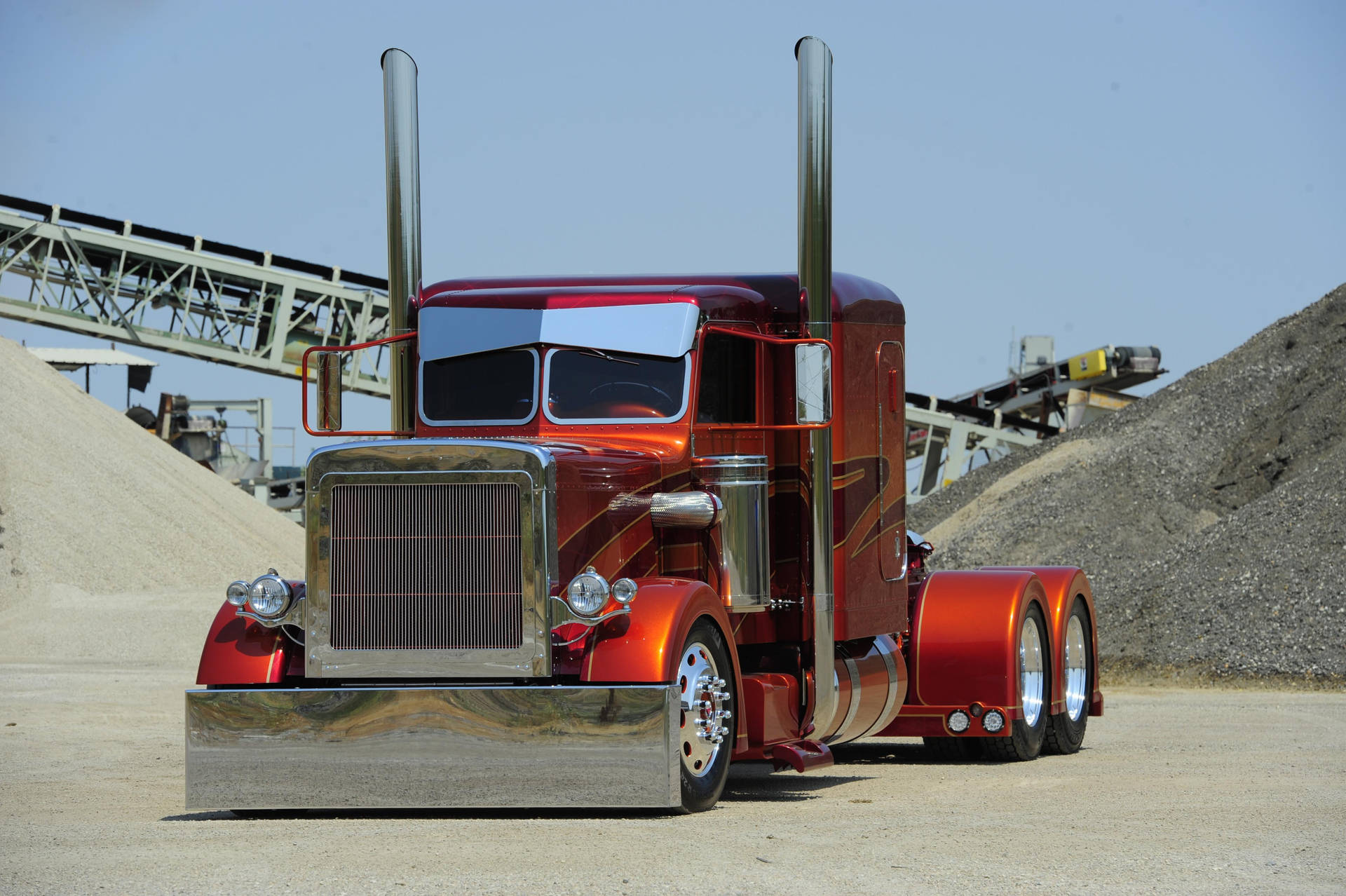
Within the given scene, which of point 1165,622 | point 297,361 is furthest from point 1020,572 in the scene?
point 297,361

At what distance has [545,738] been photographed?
8.30m

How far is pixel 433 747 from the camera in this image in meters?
8.41

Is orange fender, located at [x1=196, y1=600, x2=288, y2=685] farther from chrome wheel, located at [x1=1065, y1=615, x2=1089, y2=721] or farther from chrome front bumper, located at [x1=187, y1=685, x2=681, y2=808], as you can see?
chrome wheel, located at [x1=1065, y1=615, x2=1089, y2=721]

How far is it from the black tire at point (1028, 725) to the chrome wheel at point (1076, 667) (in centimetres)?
51

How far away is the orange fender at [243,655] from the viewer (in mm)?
8859

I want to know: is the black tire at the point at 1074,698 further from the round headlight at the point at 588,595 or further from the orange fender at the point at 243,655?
the orange fender at the point at 243,655

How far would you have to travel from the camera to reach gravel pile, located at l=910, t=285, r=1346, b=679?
22.9 meters

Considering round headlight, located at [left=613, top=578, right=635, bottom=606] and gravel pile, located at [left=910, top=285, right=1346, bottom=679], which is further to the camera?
gravel pile, located at [left=910, top=285, right=1346, bottom=679]

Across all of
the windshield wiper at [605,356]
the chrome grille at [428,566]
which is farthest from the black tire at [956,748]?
the chrome grille at [428,566]

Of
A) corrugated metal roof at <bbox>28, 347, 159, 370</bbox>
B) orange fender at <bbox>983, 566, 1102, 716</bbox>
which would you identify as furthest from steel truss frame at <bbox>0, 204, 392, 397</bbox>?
orange fender at <bbox>983, 566, 1102, 716</bbox>

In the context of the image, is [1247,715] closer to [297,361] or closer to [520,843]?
[520,843]

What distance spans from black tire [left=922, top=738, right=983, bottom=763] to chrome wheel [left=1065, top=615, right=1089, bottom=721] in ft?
3.81

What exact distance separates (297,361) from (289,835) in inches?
1528

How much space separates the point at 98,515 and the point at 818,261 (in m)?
23.7
